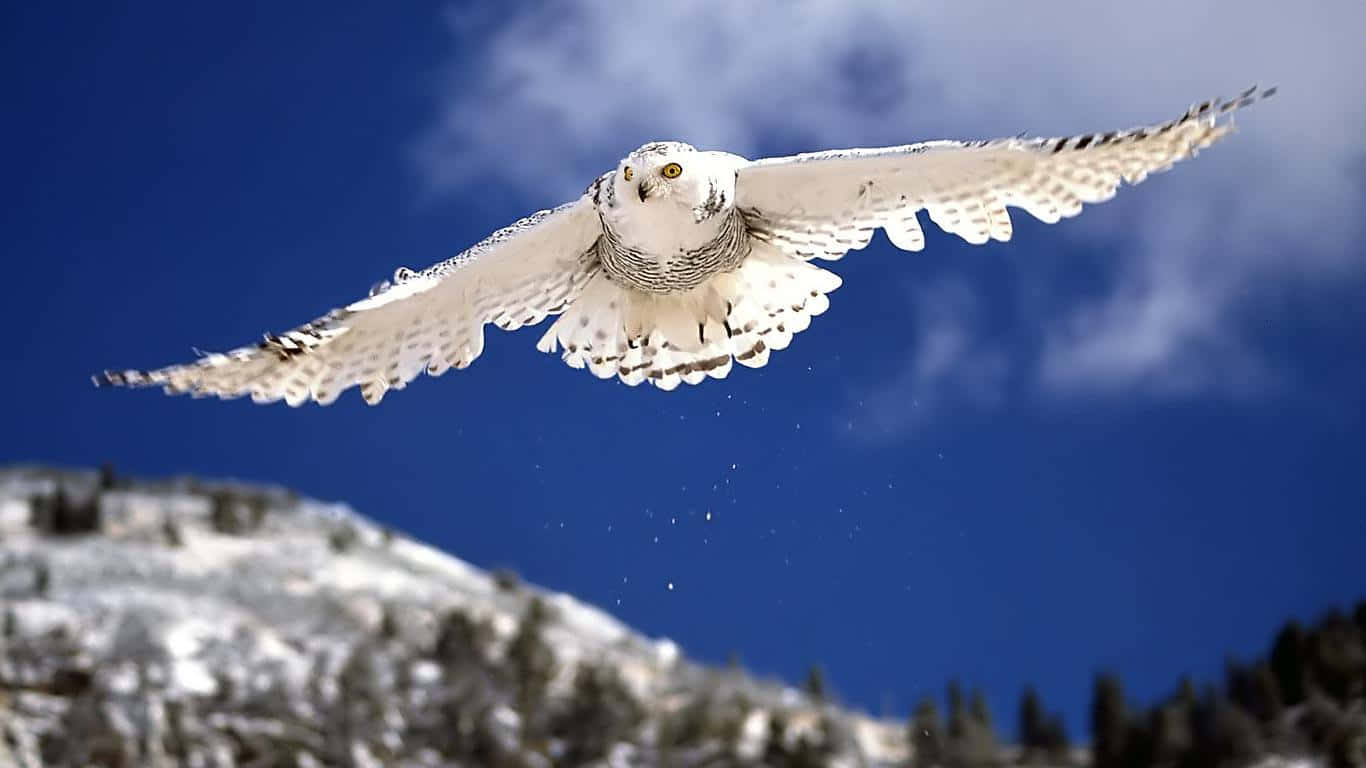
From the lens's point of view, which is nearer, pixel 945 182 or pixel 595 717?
pixel 945 182

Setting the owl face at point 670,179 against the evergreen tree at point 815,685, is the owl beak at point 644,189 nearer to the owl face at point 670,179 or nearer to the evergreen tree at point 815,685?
the owl face at point 670,179

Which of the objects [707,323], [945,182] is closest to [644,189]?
[707,323]

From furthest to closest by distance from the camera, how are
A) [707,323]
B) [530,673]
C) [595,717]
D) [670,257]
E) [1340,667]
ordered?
1. [1340,667]
2. [530,673]
3. [595,717]
4. [707,323]
5. [670,257]

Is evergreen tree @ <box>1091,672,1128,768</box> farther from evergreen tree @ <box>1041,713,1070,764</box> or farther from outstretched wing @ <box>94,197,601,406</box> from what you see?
outstretched wing @ <box>94,197,601,406</box>

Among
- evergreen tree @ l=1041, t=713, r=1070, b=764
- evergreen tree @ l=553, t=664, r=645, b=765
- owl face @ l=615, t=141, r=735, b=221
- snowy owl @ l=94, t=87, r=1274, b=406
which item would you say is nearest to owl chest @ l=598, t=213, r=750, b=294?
snowy owl @ l=94, t=87, r=1274, b=406

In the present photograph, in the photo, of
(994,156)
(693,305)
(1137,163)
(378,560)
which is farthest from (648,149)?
(378,560)

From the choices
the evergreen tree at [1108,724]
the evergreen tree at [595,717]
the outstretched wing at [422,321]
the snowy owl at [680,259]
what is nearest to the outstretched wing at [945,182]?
the snowy owl at [680,259]

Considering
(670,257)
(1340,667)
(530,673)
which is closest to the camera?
(670,257)

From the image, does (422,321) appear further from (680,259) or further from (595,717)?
(595,717)
